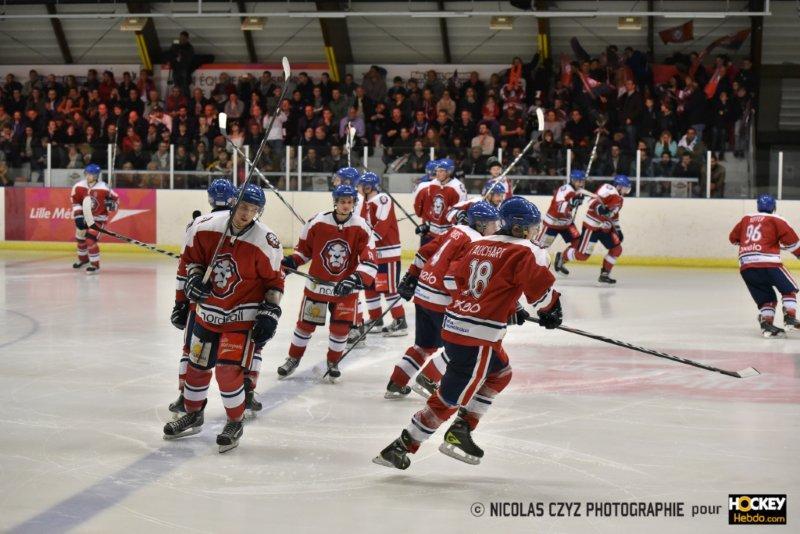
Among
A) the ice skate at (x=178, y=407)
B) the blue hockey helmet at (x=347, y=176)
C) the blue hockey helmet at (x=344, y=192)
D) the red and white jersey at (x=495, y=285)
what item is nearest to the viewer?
the red and white jersey at (x=495, y=285)

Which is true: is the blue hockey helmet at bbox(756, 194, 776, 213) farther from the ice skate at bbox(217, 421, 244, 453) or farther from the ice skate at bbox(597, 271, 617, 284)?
the ice skate at bbox(217, 421, 244, 453)

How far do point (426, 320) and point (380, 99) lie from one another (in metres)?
12.1

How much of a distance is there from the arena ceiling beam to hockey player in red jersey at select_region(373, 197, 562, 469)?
17.1 metres

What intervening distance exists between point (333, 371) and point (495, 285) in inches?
97.0

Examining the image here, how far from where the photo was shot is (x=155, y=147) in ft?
54.6

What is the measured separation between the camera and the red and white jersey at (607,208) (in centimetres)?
1311

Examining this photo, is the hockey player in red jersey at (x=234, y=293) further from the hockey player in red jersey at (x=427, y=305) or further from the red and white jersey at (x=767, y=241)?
the red and white jersey at (x=767, y=241)

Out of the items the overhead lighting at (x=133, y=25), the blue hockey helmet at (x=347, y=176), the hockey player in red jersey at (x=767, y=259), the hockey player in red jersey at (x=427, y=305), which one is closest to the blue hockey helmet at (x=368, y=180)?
the blue hockey helmet at (x=347, y=176)

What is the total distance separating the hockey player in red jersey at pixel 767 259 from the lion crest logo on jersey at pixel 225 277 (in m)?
5.36

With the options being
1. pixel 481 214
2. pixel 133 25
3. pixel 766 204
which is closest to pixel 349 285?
pixel 481 214

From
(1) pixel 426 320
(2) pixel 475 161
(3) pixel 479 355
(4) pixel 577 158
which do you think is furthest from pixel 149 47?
(3) pixel 479 355

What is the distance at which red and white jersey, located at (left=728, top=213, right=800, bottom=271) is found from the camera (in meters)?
9.20

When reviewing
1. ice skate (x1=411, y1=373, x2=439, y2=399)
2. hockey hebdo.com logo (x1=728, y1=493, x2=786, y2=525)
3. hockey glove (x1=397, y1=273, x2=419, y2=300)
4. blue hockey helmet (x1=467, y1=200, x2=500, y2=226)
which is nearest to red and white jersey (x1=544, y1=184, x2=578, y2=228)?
ice skate (x1=411, y1=373, x2=439, y2=399)

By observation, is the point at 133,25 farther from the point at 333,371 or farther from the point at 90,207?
the point at 333,371
